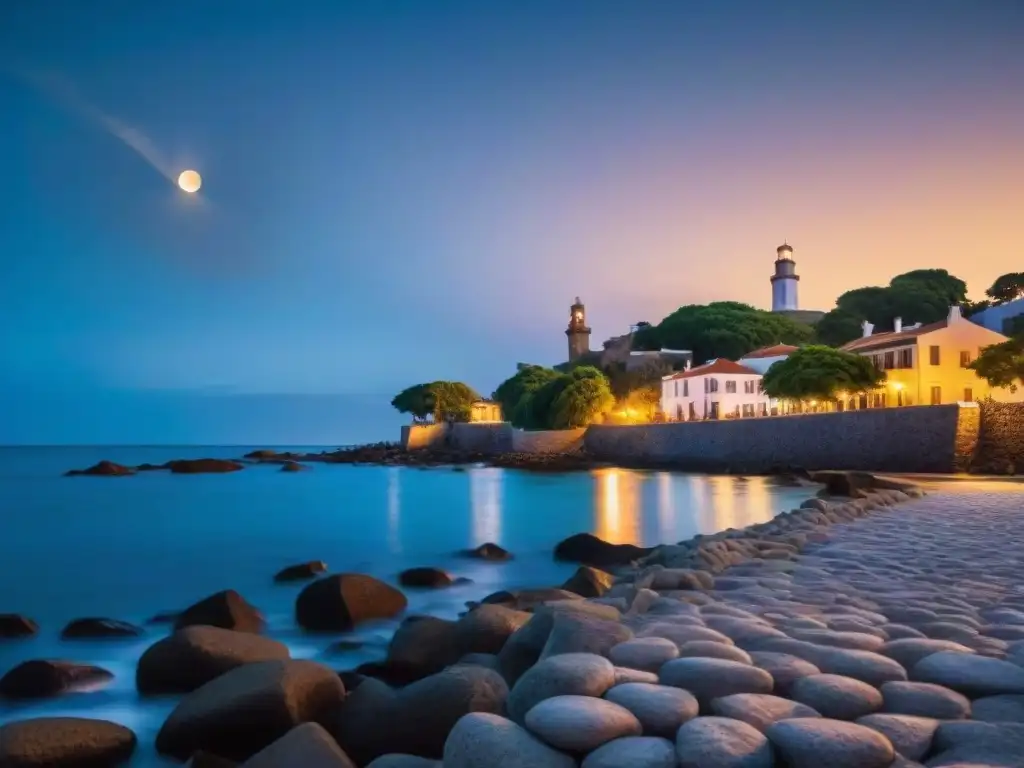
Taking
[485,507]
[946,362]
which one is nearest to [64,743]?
[485,507]

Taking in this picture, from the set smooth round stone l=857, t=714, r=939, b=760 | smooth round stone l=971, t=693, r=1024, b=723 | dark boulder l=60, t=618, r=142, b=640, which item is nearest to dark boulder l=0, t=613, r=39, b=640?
dark boulder l=60, t=618, r=142, b=640

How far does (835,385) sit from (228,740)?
35.9 m

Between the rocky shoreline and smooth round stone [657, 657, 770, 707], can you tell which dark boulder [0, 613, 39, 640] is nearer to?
the rocky shoreline

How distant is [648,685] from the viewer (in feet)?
10.0

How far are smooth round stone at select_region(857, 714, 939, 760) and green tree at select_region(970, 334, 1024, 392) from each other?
32336 millimetres

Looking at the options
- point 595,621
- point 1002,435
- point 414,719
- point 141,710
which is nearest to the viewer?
point 414,719

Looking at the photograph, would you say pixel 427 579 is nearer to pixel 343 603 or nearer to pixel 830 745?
pixel 343 603

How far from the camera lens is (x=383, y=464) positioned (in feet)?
207

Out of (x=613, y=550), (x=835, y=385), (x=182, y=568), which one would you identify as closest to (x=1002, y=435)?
(x=835, y=385)

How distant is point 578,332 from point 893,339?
4185cm

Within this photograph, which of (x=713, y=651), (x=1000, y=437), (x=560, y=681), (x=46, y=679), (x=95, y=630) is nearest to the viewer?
(x=560, y=681)

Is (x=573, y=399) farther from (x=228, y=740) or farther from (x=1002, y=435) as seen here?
(x=228, y=740)

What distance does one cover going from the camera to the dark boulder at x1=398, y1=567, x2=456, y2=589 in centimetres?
1046

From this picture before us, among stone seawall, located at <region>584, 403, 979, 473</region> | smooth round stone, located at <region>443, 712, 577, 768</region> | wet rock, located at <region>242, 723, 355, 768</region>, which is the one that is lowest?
wet rock, located at <region>242, 723, 355, 768</region>
